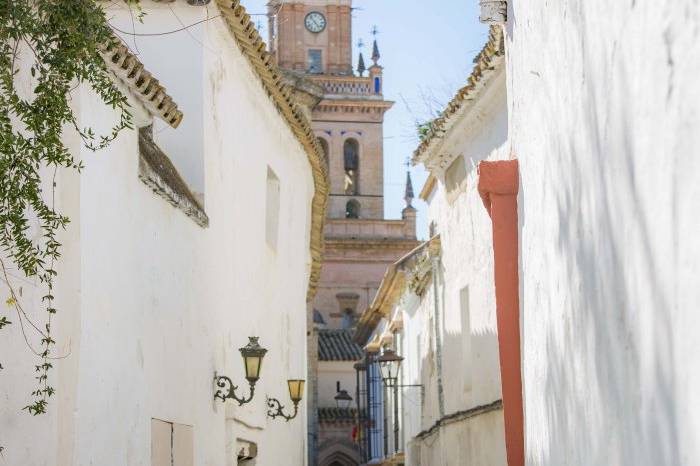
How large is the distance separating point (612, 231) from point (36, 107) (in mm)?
3212

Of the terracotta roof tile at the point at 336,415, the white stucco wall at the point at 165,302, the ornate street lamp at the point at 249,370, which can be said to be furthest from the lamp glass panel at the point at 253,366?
the terracotta roof tile at the point at 336,415

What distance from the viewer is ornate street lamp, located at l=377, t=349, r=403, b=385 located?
21.4 m

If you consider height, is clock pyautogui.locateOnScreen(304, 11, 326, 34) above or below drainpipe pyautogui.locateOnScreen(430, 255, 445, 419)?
above

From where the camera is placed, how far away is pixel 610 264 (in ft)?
14.9

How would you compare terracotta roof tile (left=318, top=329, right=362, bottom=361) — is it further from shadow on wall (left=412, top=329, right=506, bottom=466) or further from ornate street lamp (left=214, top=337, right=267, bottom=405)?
ornate street lamp (left=214, top=337, right=267, bottom=405)

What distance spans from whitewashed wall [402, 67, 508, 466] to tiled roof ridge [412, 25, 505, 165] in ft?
0.45

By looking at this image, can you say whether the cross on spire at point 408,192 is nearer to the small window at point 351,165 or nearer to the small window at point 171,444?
the small window at point 351,165

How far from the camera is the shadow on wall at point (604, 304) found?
3.93 meters

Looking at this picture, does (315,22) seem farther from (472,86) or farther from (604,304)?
(604,304)

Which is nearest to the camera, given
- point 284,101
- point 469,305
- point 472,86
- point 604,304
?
point 604,304

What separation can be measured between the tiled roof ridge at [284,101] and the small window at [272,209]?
0.75 metres

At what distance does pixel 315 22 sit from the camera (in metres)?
56.2

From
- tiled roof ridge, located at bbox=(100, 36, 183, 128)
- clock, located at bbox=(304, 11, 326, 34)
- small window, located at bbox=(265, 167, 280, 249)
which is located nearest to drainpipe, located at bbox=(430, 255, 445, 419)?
small window, located at bbox=(265, 167, 280, 249)

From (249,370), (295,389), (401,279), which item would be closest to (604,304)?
(249,370)
